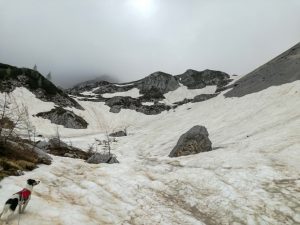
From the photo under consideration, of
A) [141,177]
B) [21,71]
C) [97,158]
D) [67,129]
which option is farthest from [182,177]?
[21,71]

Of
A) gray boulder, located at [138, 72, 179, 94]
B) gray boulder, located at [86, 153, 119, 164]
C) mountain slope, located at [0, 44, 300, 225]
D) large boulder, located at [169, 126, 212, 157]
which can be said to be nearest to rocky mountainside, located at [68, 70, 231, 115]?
gray boulder, located at [138, 72, 179, 94]

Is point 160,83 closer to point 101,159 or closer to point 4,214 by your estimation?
point 101,159

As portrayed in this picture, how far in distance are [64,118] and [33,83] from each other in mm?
28303

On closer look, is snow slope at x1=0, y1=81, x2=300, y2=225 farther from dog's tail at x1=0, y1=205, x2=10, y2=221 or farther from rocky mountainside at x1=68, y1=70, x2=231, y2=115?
rocky mountainside at x1=68, y1=70, x2=231, y2=115

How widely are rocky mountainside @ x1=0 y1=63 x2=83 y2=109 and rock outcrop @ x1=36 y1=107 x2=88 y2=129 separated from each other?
1458 cm

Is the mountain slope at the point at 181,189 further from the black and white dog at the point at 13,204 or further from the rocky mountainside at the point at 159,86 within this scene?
the rocky mountainside at the point at 159,86

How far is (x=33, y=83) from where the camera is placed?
11312 cm

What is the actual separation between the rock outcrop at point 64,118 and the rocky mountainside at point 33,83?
1458 cm

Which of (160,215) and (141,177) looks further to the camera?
(141,177)

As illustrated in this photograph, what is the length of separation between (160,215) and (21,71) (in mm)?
113524

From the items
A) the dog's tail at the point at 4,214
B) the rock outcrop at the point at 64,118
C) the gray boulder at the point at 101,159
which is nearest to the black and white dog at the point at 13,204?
the dog's tail at the point at 4,214

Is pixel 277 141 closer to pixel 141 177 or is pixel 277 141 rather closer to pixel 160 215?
pixel 141 177

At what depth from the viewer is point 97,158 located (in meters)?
25.4

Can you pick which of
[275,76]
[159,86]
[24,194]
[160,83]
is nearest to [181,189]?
[24,194]
